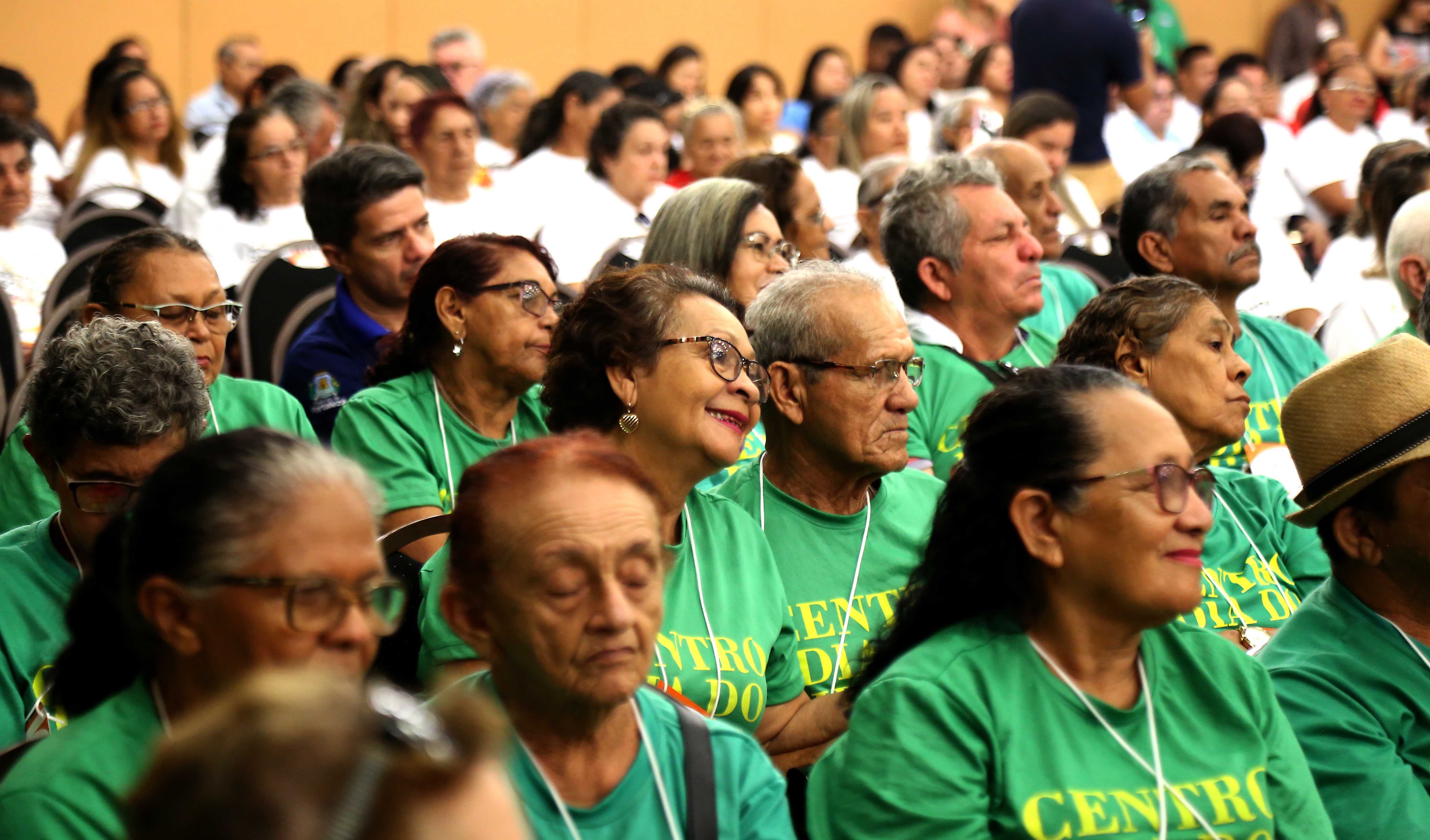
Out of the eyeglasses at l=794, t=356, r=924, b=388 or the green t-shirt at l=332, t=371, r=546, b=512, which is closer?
the eyeglasses at l=794, t=356, r=924, b=388

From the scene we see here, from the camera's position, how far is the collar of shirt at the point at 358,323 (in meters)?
3.66

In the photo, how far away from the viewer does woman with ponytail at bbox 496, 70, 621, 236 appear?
6.97m

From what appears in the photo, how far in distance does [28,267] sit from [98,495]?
3.18 m

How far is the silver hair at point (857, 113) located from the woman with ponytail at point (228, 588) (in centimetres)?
576

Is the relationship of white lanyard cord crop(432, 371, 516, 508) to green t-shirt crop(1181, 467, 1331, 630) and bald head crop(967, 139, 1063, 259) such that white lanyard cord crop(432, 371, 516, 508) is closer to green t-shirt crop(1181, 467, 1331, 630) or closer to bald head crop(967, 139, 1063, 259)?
green t-shirt crop(1181, 467, 1331, 630)

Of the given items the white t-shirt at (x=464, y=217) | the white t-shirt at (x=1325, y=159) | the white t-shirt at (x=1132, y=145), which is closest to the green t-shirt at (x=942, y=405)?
the white t-shirt at (x=464, y=217)

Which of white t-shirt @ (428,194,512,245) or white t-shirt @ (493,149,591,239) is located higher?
white t-shirt @ (493,149,591,239)

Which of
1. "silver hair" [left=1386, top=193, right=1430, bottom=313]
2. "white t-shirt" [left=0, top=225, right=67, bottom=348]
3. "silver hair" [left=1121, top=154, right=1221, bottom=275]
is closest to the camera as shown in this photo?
"silver hair" [left=1386, top=193, right=1430, bottom=313]

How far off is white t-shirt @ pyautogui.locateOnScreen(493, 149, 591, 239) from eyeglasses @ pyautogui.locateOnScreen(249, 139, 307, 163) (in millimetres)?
900

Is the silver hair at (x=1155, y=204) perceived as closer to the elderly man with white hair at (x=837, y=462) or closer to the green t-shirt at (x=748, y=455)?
the green t-shirt at (x=748, y=455)

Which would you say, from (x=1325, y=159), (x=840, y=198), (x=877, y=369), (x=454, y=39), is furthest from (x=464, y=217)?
(x=1325, y=159)

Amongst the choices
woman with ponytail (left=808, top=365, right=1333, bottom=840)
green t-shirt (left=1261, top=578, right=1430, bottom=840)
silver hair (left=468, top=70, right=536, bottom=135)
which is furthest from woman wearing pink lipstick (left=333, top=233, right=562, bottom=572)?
silver hair (left=468, top=70, right=536, bottom=135)

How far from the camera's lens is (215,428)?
119 inches

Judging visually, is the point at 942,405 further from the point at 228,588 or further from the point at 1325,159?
the point at 1325,159
